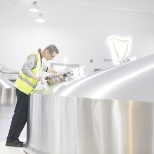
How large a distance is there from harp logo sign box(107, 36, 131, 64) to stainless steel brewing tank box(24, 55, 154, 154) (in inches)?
337

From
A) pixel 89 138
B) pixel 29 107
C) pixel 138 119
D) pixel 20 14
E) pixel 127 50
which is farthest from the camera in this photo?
pixel 127 50

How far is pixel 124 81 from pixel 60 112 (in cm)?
57

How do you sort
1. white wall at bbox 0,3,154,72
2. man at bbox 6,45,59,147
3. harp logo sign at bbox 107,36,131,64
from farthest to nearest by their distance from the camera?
harp logo sign at bbox 107,36,131,64
white wall at bbox 0,3,154,72
man at bbox 6,45,59,147

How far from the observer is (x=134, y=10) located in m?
11.2

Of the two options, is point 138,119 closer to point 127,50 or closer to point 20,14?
point 20,14

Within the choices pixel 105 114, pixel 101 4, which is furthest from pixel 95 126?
pixel 101 4

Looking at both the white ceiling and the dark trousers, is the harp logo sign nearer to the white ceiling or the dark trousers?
the white ceiling

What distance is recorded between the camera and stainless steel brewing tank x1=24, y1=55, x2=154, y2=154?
1.84 metres

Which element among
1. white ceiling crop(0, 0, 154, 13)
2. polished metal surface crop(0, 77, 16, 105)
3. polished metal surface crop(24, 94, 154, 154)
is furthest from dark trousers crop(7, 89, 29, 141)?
white ceiling crop(0, 0, 154, 13)

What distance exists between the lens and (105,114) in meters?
1.95

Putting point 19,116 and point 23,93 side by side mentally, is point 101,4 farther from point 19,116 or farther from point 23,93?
point 19,116

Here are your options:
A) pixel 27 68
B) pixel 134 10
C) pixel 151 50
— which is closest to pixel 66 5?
pixel 134 10

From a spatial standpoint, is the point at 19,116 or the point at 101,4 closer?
the point at 19,116

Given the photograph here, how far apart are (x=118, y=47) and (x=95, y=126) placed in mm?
9370
